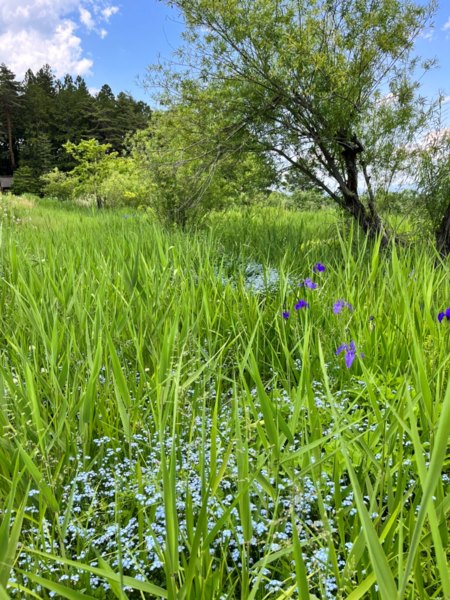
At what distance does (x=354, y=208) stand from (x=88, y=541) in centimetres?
407

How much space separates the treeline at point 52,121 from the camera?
44719 millimetres

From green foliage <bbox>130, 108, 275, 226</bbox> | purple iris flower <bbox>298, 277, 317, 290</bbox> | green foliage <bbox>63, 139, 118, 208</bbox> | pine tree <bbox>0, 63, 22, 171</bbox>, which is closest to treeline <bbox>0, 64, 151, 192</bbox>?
pine tree <bbox>0, 63, 22, 171</bbox>

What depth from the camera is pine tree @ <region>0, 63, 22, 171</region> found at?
158 feet

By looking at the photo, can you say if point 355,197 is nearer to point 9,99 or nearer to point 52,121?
point 52,121

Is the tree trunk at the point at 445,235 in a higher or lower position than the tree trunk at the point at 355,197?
lower

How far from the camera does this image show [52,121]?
48.0m

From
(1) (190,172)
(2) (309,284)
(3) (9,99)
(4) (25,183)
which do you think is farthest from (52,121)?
(2) (309,284)

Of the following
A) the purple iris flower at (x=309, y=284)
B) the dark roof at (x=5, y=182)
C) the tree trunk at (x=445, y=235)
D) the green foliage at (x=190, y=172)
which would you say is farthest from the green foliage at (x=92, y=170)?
the dark roof at (x=5, y=182)

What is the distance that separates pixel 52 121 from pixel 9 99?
6262 millimetres

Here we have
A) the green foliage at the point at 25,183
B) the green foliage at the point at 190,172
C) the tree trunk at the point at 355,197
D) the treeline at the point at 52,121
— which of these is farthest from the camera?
the treeline at the point at 52,121

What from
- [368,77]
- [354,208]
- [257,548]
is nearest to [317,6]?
[368,77]

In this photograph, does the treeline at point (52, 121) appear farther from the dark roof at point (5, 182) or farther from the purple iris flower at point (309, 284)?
the purple iris flower at point (309, 284)

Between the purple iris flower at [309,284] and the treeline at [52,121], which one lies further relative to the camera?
the treeline at [52,121]

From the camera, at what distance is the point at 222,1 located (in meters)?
3.52
